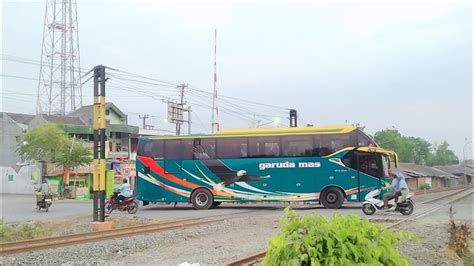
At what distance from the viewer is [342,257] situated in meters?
2.90

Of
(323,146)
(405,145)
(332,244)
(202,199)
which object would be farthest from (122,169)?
(405,145)

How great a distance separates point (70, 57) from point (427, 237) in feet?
140

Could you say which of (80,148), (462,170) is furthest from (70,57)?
(462,170)

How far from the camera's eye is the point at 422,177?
6150 centimetres

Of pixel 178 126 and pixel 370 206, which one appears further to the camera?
pixel 178 126

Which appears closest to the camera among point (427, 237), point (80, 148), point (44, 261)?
point (44, 261)

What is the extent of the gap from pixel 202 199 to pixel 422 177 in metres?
48.8

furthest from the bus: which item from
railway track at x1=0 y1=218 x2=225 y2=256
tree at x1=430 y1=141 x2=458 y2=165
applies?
tree at x1=430 y1=141 x2=458 y2=165

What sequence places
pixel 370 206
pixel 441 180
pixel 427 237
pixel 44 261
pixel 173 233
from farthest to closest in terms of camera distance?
pixel 441 180, pixel 370 206, pixel 173 233, pixel 427 237, pixel 44 261

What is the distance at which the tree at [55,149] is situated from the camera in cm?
3850

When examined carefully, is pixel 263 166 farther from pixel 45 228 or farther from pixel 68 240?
pixel 68 240

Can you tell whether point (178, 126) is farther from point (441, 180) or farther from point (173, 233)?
point (441, 180)

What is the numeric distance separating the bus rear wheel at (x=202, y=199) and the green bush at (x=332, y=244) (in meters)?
17.3

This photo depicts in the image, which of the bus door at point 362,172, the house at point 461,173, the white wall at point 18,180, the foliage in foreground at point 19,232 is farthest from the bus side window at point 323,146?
the house at point 461,173
